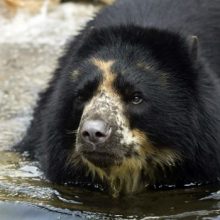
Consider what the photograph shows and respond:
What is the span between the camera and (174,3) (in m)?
7.91

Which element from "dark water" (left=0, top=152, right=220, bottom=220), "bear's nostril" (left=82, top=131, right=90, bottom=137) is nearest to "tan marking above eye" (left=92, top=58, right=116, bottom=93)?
"bear's nostril" (left=82, top=131, right=90, bottom=137)

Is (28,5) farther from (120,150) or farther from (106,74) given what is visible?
(120,150)

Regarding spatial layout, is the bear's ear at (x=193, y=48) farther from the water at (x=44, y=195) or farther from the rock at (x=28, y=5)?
the rock at (x=28, y=5)

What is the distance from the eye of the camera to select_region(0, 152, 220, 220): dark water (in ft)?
19.7

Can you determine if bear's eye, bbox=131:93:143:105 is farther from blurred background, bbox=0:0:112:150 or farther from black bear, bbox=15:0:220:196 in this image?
blurred background, bbox=0:0:112:150

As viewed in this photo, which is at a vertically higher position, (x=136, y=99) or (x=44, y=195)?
(x=136, y=99)

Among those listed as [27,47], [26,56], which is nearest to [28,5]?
[27,47]

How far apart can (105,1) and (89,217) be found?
8.97 metres

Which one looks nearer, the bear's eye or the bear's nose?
the bear's nose

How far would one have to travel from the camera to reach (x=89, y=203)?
6.41m

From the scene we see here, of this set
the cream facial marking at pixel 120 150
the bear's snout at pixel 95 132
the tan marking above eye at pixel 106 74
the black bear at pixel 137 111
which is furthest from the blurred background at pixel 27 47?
the bear's snout at pixel 95 132

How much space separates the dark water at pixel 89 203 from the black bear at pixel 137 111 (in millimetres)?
117

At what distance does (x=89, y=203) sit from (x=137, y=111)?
72cm

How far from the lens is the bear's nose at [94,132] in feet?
19.2
